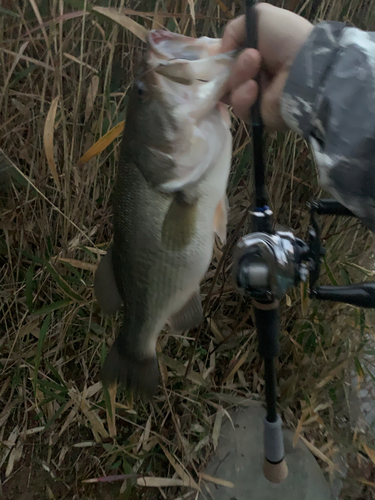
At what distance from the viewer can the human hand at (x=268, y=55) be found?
70 cm

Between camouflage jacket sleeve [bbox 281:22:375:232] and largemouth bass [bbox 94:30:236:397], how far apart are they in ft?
0.50

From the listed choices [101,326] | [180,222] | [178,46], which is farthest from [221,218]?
[101,326]

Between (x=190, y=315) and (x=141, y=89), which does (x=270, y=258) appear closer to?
(x=190, y=315)

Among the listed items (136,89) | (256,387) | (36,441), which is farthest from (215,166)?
(36,441)

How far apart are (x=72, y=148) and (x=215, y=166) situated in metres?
0.61

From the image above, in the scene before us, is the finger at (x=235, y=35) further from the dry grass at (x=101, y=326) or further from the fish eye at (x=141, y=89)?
the dry grass at (x=101, y=326)

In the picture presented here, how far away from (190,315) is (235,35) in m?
0.63

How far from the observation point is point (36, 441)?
1483 mm

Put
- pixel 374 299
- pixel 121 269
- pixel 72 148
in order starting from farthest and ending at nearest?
1. pixel 72 148
2. pixel 121 269
3. pixel 374 299

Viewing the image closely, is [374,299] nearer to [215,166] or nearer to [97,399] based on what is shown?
[215,166]

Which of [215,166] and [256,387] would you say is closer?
[215,166]

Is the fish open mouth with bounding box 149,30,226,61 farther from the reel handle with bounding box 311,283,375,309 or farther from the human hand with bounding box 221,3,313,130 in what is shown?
the reel handle with bounding box 311,283,375,309

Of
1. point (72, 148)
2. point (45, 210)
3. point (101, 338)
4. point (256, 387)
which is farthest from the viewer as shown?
point (256, 387)

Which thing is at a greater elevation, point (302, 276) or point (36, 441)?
point (302, 276)
